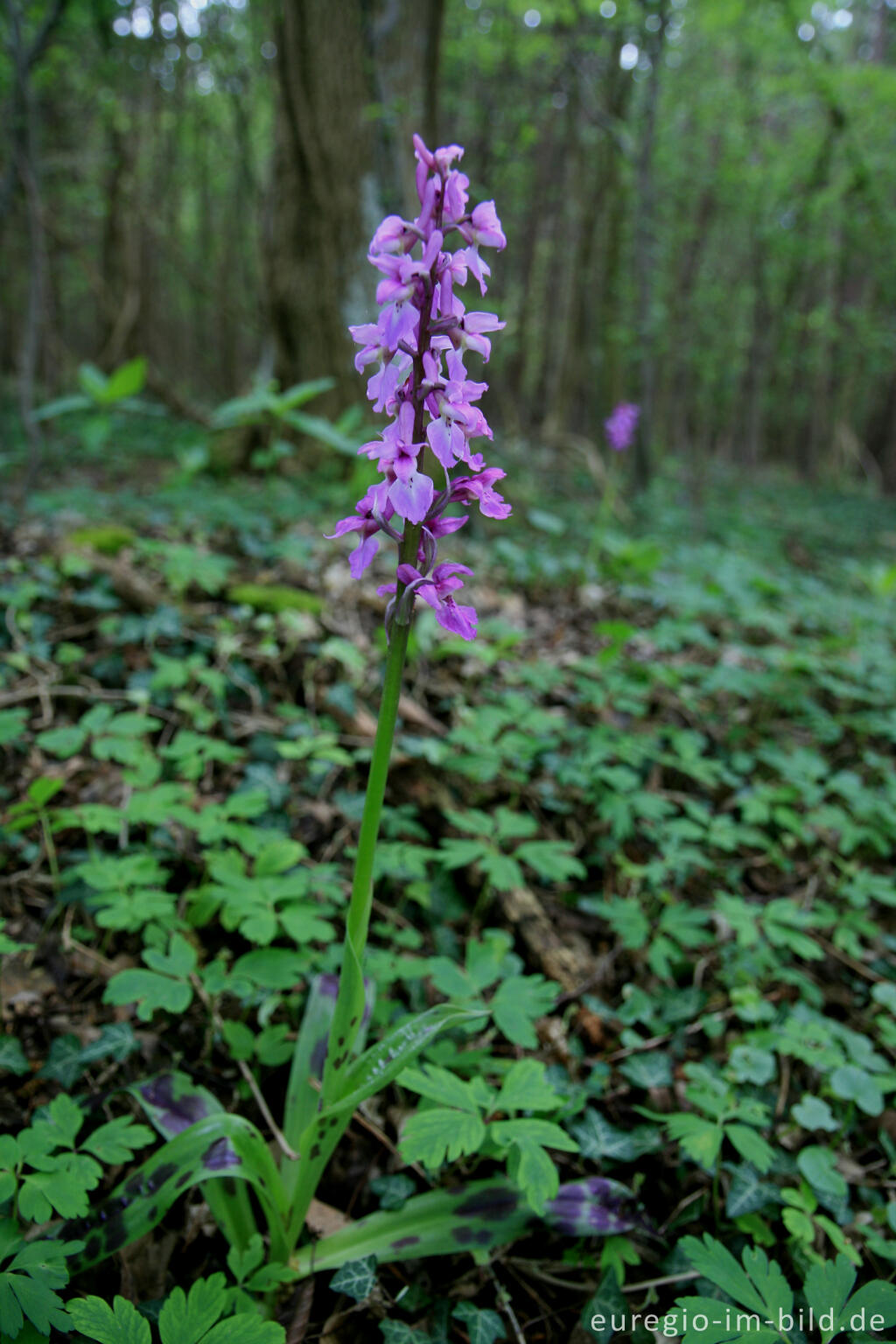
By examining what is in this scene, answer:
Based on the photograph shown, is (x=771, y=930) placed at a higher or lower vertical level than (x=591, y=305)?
lower

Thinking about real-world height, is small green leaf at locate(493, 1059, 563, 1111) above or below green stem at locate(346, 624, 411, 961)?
below

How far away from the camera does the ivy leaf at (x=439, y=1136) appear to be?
4.40 feet

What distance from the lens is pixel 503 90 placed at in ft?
40.2

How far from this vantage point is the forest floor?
1578 mm

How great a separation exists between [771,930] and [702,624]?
2914mm

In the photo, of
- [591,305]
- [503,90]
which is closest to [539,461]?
[591,305]

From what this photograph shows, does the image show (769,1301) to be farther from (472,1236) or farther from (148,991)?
(148,991)

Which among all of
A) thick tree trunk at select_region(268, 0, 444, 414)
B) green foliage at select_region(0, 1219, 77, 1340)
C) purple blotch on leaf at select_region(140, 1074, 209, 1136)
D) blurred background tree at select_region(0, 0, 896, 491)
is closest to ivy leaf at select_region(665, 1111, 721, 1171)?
purple blotch on leaf at select_region(140, 1074, 209, 1136)

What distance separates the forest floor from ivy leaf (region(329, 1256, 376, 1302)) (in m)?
0.01

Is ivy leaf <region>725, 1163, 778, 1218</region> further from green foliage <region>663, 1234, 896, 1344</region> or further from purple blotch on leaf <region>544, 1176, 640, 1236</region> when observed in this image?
green foliage <region>663, 1234, 896, 1344</region>

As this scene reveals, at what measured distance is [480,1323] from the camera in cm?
143

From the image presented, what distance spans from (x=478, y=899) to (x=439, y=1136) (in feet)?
3.58

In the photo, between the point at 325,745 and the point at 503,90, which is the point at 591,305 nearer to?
the point at 503,90

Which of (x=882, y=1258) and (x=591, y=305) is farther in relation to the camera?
(x=591, y=305)
